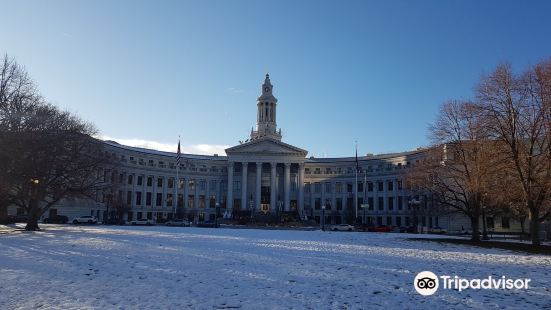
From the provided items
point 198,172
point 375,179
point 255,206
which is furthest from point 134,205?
point 375,179

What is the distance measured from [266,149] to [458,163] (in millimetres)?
72677

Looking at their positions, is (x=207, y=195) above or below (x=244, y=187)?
below

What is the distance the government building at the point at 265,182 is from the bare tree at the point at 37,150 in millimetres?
58947

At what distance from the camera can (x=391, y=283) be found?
15.2 metres

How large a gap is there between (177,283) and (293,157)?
102 metres

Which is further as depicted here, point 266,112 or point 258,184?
point 266,112

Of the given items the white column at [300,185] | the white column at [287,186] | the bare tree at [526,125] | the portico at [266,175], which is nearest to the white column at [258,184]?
the portico at [266,175]

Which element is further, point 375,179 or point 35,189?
point 375,179

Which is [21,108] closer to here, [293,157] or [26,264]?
[26,264]

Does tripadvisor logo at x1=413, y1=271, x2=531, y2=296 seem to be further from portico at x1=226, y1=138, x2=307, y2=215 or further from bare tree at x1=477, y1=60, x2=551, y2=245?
portico at x1=226, y1=138, x2=307, y2=215

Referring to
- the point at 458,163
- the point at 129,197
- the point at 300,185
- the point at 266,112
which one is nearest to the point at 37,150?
the point at 458,163

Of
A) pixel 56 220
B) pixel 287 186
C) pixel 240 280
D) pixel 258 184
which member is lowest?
pixel 240 280

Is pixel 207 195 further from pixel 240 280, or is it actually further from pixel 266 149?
pixel 240 280

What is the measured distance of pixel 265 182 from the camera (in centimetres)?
11981
